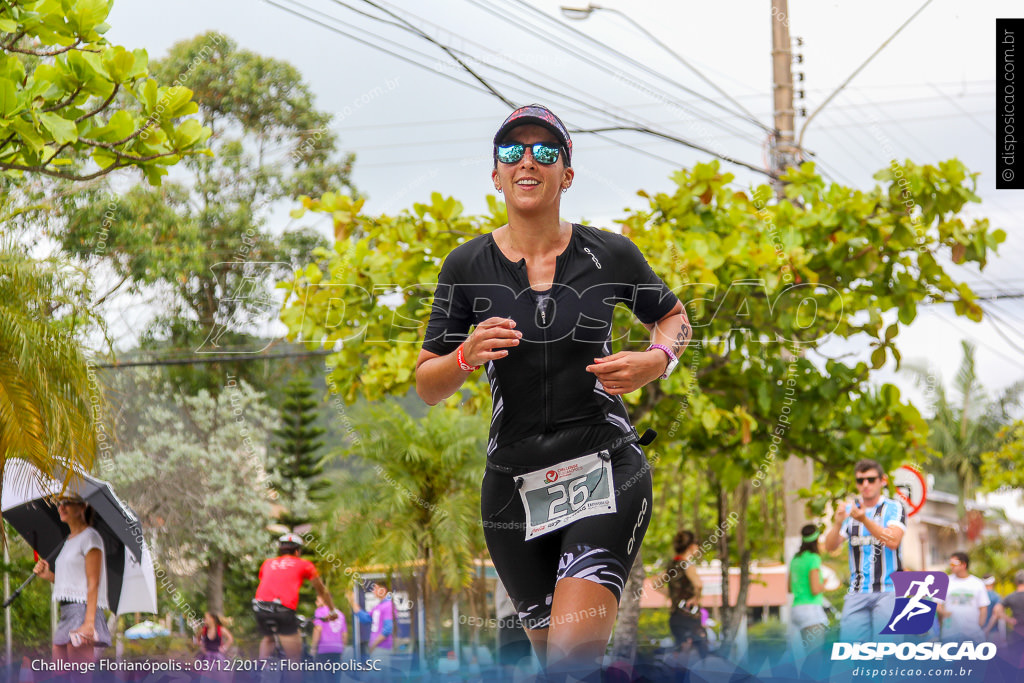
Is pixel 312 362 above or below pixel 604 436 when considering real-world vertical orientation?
above

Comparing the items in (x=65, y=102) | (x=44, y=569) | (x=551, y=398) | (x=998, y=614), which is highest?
(x=65, y=102)

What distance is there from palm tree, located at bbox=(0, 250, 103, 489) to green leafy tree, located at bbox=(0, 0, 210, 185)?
0.59 m

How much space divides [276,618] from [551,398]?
6404 millimetres

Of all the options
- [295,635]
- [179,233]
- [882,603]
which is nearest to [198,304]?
[179,233]

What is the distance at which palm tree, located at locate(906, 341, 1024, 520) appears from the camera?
95.8 ft

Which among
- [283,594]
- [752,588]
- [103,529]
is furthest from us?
[752,588]

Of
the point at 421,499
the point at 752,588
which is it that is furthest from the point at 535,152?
the point at 752,588

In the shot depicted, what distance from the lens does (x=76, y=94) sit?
4148 mm

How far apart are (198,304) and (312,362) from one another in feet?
11.5

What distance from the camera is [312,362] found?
71.1 feet

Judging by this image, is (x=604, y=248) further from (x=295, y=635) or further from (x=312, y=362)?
(x=312, y=362)

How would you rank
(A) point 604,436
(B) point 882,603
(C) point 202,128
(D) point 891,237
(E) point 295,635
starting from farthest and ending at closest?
(E) point 295,635, (D) point 891,237, (B) point 882,603, (C) point 202,128, (A) point 604,436

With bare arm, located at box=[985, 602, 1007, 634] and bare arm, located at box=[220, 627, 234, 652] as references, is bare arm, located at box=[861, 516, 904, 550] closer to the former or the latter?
bare arm, located at box=[985, 602, 1007, 634]

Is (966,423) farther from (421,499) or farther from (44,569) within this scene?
(44,569)
